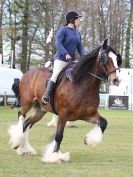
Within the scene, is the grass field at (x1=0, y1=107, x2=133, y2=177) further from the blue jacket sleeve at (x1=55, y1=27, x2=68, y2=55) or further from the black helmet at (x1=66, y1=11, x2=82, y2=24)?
the black helmet at (x1=66, y1=11, x2=82, y2=24)

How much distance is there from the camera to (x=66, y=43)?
11594 mm

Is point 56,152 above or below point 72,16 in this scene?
below

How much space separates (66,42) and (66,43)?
0.02m

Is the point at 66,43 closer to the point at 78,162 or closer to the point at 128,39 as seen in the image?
the point at 78,162

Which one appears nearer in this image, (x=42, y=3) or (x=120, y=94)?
(x=120, y=94)

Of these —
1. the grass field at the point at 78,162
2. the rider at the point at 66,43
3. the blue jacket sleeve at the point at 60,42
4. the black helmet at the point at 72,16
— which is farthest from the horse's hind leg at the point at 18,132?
the black helmet at the point at 72,16

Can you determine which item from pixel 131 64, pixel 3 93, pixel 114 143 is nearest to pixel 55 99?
pixel 114 143

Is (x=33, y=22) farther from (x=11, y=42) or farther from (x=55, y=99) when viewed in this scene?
(x=55, y=99)

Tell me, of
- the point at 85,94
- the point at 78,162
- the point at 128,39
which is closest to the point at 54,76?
the point at 85,94

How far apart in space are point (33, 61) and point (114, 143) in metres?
46.3

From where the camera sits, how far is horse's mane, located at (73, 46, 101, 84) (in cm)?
1116

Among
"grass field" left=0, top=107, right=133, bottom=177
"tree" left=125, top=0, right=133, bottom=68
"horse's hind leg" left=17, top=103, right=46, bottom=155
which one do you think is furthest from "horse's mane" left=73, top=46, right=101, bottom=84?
"tree" left=125, top=0, right=133, bottom=68

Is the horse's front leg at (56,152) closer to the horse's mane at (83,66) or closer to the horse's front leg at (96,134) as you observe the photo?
the horse's front leg at (96,134)

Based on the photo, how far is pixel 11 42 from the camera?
57781 mm
